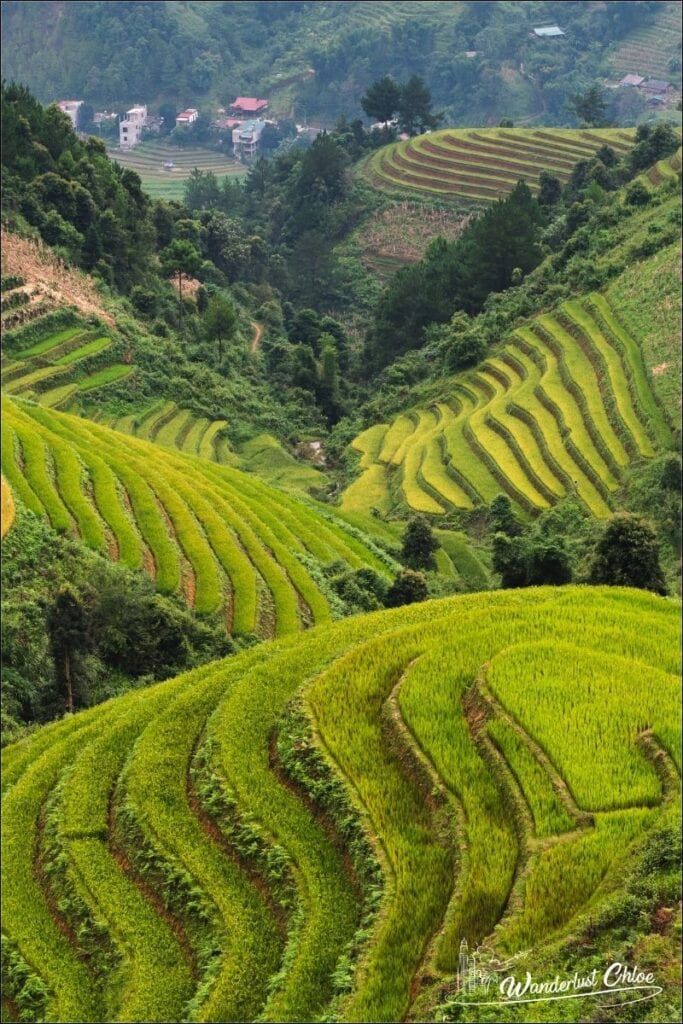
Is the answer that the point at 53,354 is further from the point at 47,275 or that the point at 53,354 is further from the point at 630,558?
the point at 630,558

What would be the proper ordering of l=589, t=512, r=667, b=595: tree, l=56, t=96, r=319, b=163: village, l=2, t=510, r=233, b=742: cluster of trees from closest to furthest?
l=589, t=512, r=667, b=595: tree
l=2, t=510, r=233, b=742: cluster of trees
l=56, t=96, r=319, b=163: village

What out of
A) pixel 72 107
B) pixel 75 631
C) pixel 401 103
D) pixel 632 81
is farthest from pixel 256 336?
pixel 72 107

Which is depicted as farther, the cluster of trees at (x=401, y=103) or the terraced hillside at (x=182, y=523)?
the cluster of trees at (x=401, y=103)

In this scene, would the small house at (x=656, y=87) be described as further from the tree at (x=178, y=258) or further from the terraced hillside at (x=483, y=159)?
the tree at (x=178, y=258)

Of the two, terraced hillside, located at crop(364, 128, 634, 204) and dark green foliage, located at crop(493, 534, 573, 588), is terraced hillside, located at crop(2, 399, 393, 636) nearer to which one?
dark green foliage, located at crop(493, 534, 573, 588)

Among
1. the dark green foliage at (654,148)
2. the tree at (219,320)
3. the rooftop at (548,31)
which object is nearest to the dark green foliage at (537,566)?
the tree at (219,320)

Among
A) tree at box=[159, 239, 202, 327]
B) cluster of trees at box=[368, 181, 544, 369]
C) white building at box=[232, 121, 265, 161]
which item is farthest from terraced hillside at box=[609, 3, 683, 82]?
tree at box=[159, 239, 202, 327]

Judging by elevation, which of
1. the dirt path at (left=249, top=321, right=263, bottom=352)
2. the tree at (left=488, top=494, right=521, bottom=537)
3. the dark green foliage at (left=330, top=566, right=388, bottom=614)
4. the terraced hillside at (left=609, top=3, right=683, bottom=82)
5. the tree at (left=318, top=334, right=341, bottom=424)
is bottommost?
the tree at (left=318, top=334, right=341, bottom=424)
